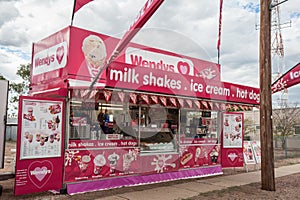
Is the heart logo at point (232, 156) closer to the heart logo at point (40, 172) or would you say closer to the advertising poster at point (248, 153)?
the advertising poster at point (248, 153)

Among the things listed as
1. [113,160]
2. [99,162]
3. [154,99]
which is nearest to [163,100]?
[154,99]

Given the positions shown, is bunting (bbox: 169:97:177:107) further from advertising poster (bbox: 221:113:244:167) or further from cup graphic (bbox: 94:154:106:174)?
advertising poster (bbox: 221:113:244:167)

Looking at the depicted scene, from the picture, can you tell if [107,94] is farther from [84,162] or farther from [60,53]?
[84,162]

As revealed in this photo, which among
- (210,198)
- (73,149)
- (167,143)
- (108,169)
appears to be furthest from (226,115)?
(73,149)

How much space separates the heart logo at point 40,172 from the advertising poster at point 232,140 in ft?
20.8

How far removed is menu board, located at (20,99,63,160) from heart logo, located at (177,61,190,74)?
479 centimetres

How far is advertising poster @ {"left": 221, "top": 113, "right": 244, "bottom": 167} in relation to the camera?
1086 centimetres

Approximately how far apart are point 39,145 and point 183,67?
5.76m

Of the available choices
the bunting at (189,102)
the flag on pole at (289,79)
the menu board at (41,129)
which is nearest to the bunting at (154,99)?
the bunting at (189,102)

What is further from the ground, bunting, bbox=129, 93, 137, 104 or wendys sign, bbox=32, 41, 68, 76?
wendys sign, bbox=32, 41, 68, 76

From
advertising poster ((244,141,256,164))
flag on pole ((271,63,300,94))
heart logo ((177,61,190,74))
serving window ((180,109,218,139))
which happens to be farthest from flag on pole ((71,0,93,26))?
advertising poster ((244,141,256,164))

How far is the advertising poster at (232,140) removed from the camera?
428 inches

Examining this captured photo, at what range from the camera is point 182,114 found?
9.95 m

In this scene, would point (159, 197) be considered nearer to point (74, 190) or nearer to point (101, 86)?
point (74, 190)
